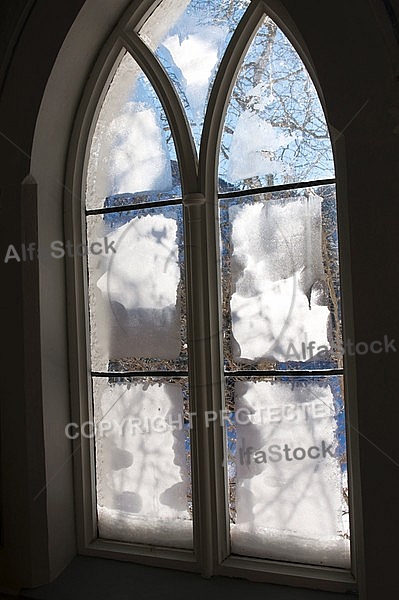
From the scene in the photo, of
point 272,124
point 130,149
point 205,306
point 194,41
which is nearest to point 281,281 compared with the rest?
point 205,306

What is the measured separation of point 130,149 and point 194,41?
386mm

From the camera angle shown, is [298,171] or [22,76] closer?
[298,171]

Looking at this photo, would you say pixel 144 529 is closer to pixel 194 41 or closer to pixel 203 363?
pixel 203 363

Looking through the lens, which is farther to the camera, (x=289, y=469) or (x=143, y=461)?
(x=143, y=461)

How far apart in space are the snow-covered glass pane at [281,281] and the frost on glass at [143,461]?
0.27 meters

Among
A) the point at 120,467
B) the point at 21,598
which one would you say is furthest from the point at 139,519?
the point at 21,598

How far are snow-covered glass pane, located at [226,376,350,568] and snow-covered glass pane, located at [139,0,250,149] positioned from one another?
2.66ft

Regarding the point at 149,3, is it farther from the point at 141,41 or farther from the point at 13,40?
the point at 13,40

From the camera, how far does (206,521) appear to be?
81.7 inches

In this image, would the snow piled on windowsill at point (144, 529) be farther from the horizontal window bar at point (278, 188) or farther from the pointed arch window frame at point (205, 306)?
the horizontal window bar at point (278, 188)

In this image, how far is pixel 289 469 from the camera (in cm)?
201

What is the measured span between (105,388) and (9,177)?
0.74 meters

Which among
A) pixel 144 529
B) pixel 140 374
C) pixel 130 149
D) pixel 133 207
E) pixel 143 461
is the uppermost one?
pixel 130 149

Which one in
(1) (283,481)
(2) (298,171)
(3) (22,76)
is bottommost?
(1) (283,481)
